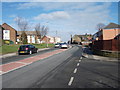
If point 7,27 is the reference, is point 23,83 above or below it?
below

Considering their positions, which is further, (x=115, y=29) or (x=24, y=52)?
(x=115, y=29)

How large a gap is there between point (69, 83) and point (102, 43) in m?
14.4

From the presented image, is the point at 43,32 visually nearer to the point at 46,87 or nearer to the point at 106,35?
the point at 106,35

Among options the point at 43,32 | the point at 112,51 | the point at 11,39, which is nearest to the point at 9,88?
→ the point at 112,51

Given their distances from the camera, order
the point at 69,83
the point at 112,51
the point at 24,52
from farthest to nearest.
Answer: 1. the point at 24,52
2. the point at 112,51
3. the point at 69,83

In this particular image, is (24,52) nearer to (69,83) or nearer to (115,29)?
(69,83)

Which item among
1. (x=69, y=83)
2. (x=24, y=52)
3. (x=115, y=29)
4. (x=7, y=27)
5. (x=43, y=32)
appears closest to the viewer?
(x=69, y=83)

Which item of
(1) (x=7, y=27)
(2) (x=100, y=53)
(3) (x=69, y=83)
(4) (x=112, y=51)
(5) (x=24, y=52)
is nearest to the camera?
(3) (x=69, y=83)

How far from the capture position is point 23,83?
7.07 metres

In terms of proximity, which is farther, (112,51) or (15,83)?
(112,51)

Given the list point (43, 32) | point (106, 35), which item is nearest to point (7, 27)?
point (43, 32)

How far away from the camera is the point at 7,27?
2675 inches

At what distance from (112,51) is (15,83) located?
45.0 ft

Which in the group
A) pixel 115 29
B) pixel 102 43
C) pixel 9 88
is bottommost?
pixel 9 88
